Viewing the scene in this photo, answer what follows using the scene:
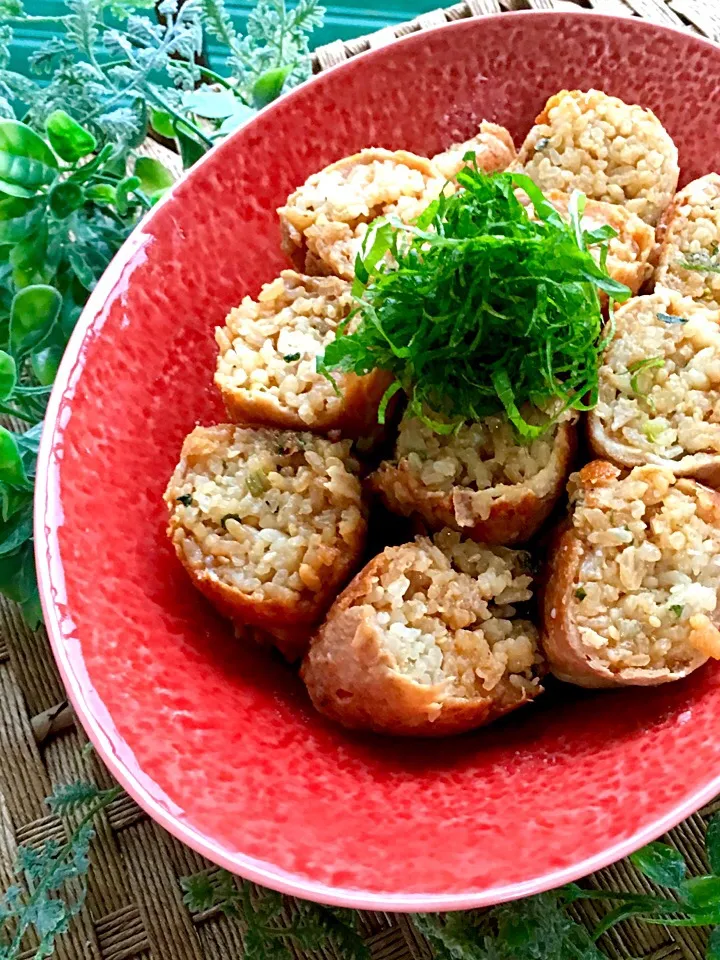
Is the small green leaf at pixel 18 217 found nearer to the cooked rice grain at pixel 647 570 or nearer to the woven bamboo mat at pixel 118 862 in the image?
the woven bamboo mat at pixel 118 862

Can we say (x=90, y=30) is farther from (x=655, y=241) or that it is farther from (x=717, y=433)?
(x=717, y=433)

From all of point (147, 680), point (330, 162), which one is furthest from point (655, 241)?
point (147, 680)

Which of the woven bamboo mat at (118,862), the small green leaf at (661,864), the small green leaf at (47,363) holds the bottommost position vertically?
the woven bamboo mat at (118,862)

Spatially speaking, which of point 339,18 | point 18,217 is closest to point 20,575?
point 18,217

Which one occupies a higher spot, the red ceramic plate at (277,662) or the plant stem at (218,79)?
the plant stem at (218,79)

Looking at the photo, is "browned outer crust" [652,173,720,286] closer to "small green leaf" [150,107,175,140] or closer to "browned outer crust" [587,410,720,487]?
"browned outer crust" [587,410,720,487]

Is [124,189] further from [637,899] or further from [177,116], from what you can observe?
[637,899]

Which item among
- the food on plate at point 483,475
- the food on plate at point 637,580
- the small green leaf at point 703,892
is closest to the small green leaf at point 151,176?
the food on plate at point 483,475

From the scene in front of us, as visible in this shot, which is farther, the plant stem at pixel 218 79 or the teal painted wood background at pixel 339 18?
the teal painted wood background at pixel 339 18
